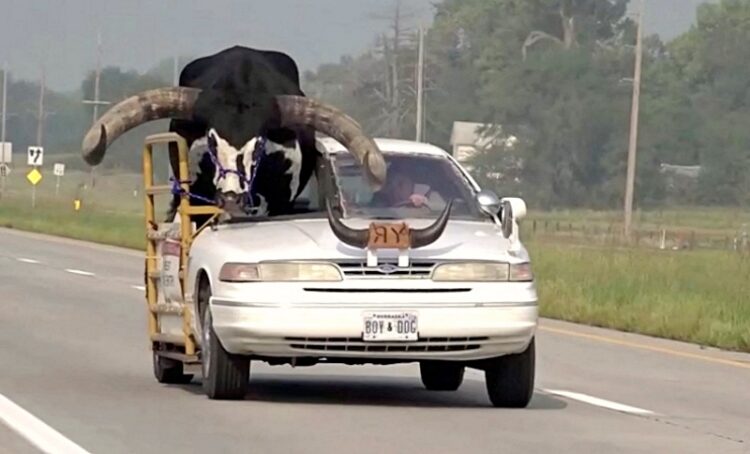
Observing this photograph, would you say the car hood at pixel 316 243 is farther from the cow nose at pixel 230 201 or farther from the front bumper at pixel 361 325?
the front bumper at pixel 361 325

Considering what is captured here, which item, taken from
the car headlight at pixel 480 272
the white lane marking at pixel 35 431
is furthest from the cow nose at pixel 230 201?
the white lane marking at pixel 35 431

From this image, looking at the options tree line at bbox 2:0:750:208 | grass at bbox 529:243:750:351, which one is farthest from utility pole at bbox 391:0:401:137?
grass at bbox 529:243:750:351

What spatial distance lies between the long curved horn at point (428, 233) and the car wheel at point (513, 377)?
1.00m

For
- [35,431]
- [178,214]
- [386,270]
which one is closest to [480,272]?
[386,270]

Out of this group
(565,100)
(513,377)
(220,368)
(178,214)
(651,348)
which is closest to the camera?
(220,368)

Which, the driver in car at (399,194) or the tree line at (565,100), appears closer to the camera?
the driver in car at (399,194)

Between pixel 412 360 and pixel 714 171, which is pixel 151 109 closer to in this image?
pixel 412 360

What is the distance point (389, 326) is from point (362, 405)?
112 cm

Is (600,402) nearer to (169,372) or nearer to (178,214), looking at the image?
(169,372)

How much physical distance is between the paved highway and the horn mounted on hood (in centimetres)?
166

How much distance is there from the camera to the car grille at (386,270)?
43.8ft

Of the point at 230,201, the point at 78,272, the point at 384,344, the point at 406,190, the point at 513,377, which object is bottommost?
the point at 78,272

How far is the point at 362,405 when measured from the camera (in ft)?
46.6

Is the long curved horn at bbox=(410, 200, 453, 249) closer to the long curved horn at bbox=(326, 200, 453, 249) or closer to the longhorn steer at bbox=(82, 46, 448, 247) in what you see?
the long curved horn at bbox=(326, 200, 453, 249)
